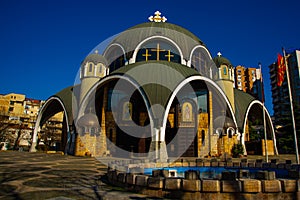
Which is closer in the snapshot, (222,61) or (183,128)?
(183,128)

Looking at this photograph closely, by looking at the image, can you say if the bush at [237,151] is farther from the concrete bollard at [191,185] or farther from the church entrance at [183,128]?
the concrete bollard at [191,185]

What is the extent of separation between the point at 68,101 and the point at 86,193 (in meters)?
22.8

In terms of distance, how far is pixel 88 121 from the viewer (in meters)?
22.9

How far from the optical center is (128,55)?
28578 mm

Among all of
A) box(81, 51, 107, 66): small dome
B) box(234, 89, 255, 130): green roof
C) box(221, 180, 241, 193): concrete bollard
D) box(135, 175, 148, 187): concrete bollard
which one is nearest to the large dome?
box(81, 51, 107, 66): small dome

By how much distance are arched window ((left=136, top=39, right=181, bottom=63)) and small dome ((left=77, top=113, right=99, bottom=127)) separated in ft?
29.4

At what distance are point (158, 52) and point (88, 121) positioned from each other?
11.4m

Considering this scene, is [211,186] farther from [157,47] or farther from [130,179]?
[157,47]

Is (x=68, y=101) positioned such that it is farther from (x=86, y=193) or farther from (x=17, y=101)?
(x=17, y=101)

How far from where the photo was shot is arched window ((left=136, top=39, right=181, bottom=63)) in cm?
2817

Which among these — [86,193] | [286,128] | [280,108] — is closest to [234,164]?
[86,193]

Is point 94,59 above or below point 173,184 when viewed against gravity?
above

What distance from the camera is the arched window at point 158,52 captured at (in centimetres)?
2817

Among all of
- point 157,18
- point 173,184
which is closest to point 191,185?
point 173,184
